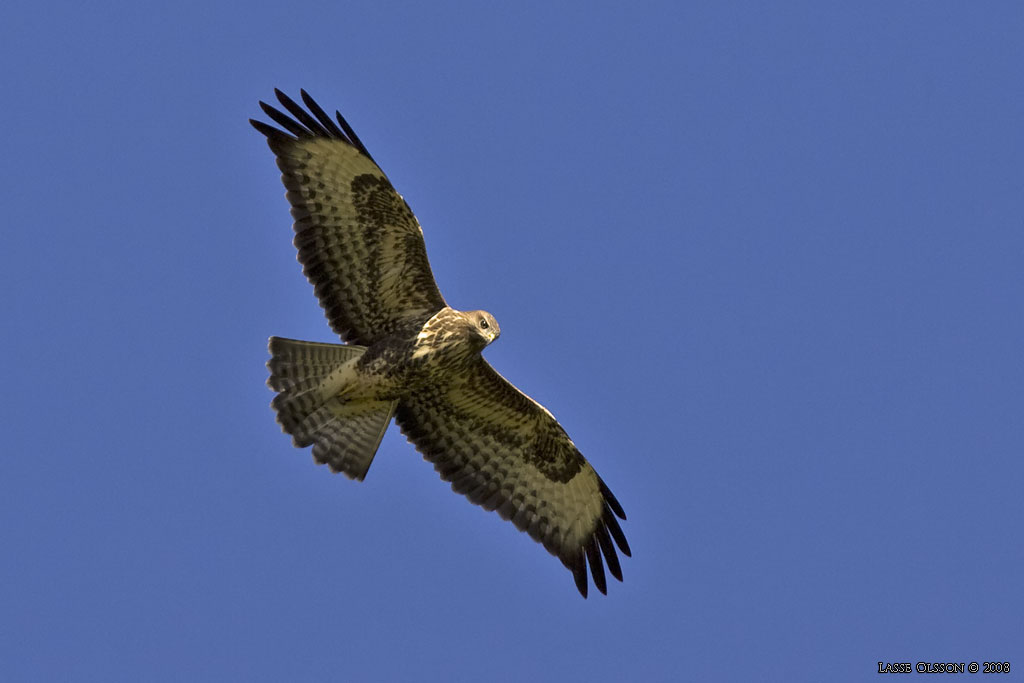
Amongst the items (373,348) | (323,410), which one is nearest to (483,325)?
(373,348)

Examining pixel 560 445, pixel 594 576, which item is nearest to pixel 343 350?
pixel 560 445

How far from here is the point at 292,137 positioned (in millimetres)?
12641

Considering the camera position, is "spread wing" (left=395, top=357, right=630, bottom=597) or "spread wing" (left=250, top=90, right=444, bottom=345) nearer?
"spread wing" (left=250, top=90, right=444, bottom=345)

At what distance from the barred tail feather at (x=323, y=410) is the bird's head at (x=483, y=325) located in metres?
0.91

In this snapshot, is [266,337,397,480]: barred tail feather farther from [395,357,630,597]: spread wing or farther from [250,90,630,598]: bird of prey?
[395,357,630,597]: spread wing

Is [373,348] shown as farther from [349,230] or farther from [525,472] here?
[525,472]

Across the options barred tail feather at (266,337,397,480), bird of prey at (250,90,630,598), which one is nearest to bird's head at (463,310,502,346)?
bird of prey at (250,90,630,598)

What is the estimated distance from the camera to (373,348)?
12.9 metres

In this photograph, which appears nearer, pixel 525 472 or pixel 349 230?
pixel 349 230

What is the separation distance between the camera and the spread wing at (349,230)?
1260cm

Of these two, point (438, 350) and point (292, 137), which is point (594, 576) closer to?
point (438, 350)

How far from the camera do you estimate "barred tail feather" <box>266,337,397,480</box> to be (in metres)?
12.8

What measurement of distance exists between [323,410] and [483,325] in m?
1.51

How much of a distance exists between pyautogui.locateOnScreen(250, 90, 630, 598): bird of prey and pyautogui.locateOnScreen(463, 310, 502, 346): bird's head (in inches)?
0.4
